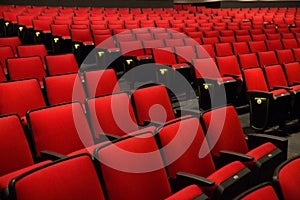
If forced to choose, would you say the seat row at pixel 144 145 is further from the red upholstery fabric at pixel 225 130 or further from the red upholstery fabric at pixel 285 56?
the red upholstery fabric at pixel 285 56

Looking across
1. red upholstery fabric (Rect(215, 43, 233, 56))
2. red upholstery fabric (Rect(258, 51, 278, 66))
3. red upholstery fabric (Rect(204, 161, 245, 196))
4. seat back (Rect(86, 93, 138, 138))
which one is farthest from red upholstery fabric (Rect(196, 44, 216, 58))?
red upholstery fabric (Rect(204, 161, 245, 196))

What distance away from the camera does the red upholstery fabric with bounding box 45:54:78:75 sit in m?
0.73

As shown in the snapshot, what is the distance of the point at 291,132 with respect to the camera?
0.74 metres

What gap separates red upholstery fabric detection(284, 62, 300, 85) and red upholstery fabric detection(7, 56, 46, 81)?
0.64 meters

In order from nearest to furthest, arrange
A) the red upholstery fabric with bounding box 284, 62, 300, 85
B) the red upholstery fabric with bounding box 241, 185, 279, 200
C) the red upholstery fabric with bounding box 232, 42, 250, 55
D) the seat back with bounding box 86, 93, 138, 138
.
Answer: the red upholstery fabric with bounding box 241, 185, 279, 200 → the seat back with bounding box 86, 93, 138, 138 → the red upholstery fabric with bounding box 284, 62, 300, 85 → the red upholstery fabric with bounding box 232, 42, 250, 55

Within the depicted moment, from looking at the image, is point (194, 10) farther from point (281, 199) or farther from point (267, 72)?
point (281, 199)

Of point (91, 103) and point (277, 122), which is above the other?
point (91, 103)

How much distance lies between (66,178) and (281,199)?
Answer: 20cm

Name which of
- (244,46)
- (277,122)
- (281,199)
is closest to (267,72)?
(277,122)

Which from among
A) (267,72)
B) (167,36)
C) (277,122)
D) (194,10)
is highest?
(194,10)

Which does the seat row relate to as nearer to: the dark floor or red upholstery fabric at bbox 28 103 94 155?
red upholstery fabric at bbox 28 103 94 155

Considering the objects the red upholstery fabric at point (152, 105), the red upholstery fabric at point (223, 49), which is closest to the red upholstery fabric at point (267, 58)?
the red upholstery fabric at point (223, 49)

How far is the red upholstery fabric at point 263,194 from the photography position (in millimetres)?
247

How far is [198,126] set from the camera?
423mm
